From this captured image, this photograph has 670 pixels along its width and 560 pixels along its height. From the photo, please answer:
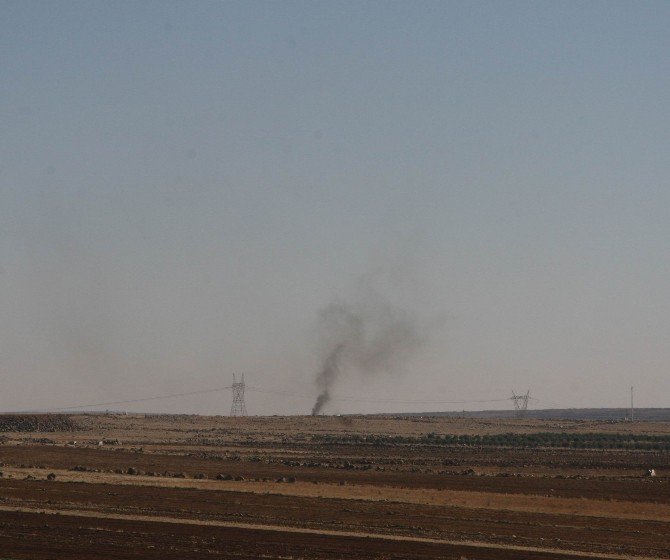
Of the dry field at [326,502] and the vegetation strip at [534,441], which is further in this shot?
the vegetation strip at [534,441]

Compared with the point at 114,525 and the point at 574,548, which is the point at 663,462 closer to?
the point at 574,548

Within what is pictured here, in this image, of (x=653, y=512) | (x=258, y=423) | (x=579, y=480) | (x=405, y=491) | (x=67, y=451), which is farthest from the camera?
(x=258, y=423)

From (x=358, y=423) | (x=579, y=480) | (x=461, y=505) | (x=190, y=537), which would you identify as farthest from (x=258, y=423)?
(x=190, y=537)

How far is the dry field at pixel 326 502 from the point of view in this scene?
3328 cm

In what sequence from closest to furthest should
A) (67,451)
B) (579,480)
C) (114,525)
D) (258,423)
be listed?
(114,525), (579,480), (67,451), (258,423)

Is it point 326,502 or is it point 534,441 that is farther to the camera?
point 534,441

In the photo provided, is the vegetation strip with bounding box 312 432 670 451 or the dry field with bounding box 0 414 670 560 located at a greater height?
the vegetation strip with bounding box 312 432 670 451

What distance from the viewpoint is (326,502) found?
47.7m

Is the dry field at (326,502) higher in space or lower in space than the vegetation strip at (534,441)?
lower

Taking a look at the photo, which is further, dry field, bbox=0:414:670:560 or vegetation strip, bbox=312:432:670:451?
vegetation strip, bbox=312:432:670:451

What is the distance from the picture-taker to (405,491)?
54031mm

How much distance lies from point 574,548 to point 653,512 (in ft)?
45.1

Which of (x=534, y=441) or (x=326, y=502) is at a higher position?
(x=534, y=441)

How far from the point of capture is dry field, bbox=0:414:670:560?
3328 centimetres
